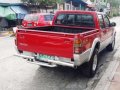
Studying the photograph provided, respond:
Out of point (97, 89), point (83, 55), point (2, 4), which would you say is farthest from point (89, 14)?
point (2, 4)

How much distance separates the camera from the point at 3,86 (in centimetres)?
613

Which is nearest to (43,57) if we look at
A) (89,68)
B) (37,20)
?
(89,68)

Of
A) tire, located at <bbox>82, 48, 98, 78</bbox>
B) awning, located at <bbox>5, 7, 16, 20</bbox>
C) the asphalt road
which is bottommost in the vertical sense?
the asphalt road

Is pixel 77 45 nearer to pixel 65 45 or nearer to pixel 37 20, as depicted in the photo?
pixel 65 45

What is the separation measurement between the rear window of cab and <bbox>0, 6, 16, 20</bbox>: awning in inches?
540

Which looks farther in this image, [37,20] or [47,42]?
[37,20]

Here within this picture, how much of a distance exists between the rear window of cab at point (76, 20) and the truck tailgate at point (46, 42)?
2.03 metres

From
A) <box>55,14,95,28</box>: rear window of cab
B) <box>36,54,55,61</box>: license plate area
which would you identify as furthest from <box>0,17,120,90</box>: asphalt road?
<box>55,14,95,28</box>: rear window of cab

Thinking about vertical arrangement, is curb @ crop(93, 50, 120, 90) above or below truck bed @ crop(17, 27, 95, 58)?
below

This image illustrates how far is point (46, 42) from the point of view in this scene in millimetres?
6297

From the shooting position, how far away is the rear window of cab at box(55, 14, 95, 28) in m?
7.85

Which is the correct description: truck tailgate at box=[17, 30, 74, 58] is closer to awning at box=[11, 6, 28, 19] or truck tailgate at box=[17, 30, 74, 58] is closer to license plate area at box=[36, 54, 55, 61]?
license plate area at box=[36, 54, 55, 61]

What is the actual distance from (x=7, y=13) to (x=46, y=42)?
16.5 meters

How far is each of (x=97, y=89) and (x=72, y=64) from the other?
844 mm
